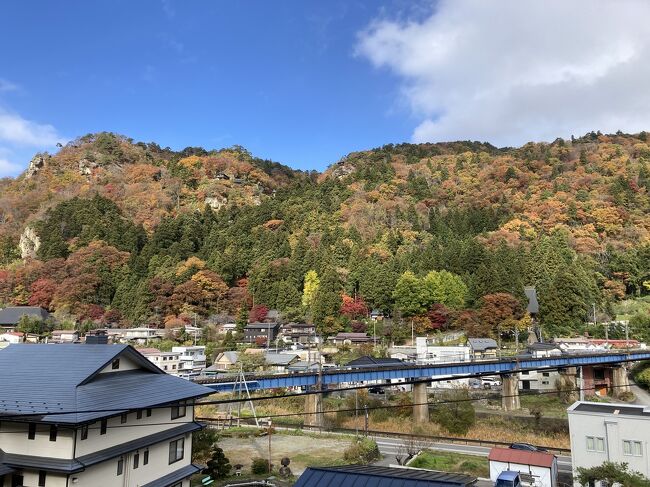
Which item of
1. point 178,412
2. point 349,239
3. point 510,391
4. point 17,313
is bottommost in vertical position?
point 510,391

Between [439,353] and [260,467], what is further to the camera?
[439,353]

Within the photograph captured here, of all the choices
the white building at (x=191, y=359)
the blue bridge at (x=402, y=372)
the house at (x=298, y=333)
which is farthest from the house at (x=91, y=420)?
the house at (x=298, y=333)

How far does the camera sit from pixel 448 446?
86.6 feet

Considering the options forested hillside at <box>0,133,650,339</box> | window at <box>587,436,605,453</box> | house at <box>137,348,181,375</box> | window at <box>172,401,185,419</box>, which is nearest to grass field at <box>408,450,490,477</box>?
window at <box>587,436,605,453</box>

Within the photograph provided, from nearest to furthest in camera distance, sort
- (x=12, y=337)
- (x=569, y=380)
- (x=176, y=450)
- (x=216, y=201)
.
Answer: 1. (x=176, y=450)
2. (x=569, y=380)
3. (x=12, y=337)
4. (x=216, y=201)

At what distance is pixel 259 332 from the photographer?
53.5 meters

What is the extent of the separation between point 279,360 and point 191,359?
29.4 ft

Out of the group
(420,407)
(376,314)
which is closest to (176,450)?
(420,407)

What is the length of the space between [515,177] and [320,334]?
45.1m

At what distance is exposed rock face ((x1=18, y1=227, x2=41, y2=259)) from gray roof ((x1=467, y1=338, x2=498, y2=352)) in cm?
6919

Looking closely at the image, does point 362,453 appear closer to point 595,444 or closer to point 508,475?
point 508,475

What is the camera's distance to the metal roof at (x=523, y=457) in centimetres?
1834

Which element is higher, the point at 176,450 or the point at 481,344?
the point at 481,344

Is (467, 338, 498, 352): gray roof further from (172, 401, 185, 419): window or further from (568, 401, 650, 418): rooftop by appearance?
(172, 401, 185, 419): window
